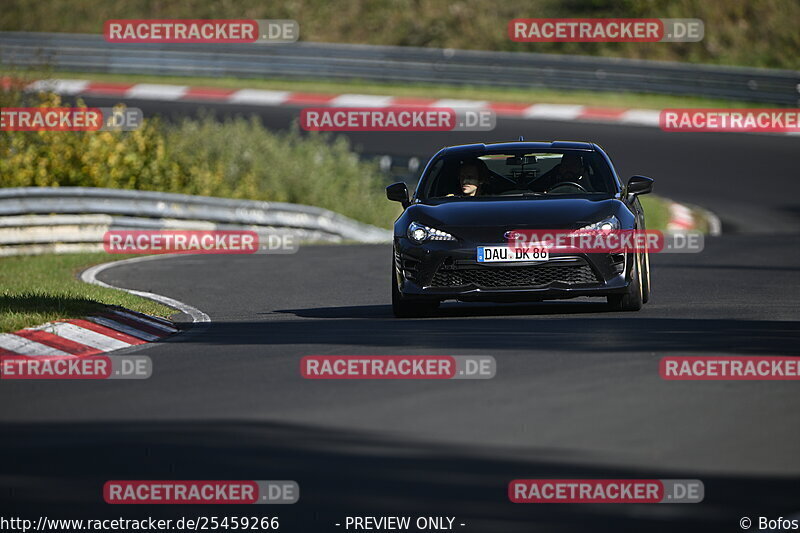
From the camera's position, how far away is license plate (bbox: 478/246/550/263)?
35.9ft

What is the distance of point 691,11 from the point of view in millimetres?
40531

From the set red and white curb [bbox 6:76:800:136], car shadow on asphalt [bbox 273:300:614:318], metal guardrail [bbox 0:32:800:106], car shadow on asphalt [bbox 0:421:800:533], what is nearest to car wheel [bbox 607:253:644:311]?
car shadow on asphalt [bbox 273:300:614:318]

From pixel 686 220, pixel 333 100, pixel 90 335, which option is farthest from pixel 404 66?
pixel 90 335

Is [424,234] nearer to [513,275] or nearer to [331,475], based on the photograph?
[513,275]

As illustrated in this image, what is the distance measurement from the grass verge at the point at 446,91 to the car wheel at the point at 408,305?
916 inches

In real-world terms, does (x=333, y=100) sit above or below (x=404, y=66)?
below

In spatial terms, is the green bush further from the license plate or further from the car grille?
the license plate

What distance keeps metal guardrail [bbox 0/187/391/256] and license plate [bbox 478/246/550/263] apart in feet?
35.0

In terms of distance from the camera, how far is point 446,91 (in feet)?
120

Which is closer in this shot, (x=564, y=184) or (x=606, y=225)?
(x=606, y=225)

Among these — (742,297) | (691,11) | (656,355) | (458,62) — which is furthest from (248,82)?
(656,355)

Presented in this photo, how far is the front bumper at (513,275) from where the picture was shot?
11.0 meters

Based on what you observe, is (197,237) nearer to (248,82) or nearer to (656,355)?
A: (656,355)

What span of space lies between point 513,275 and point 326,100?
25.2m
